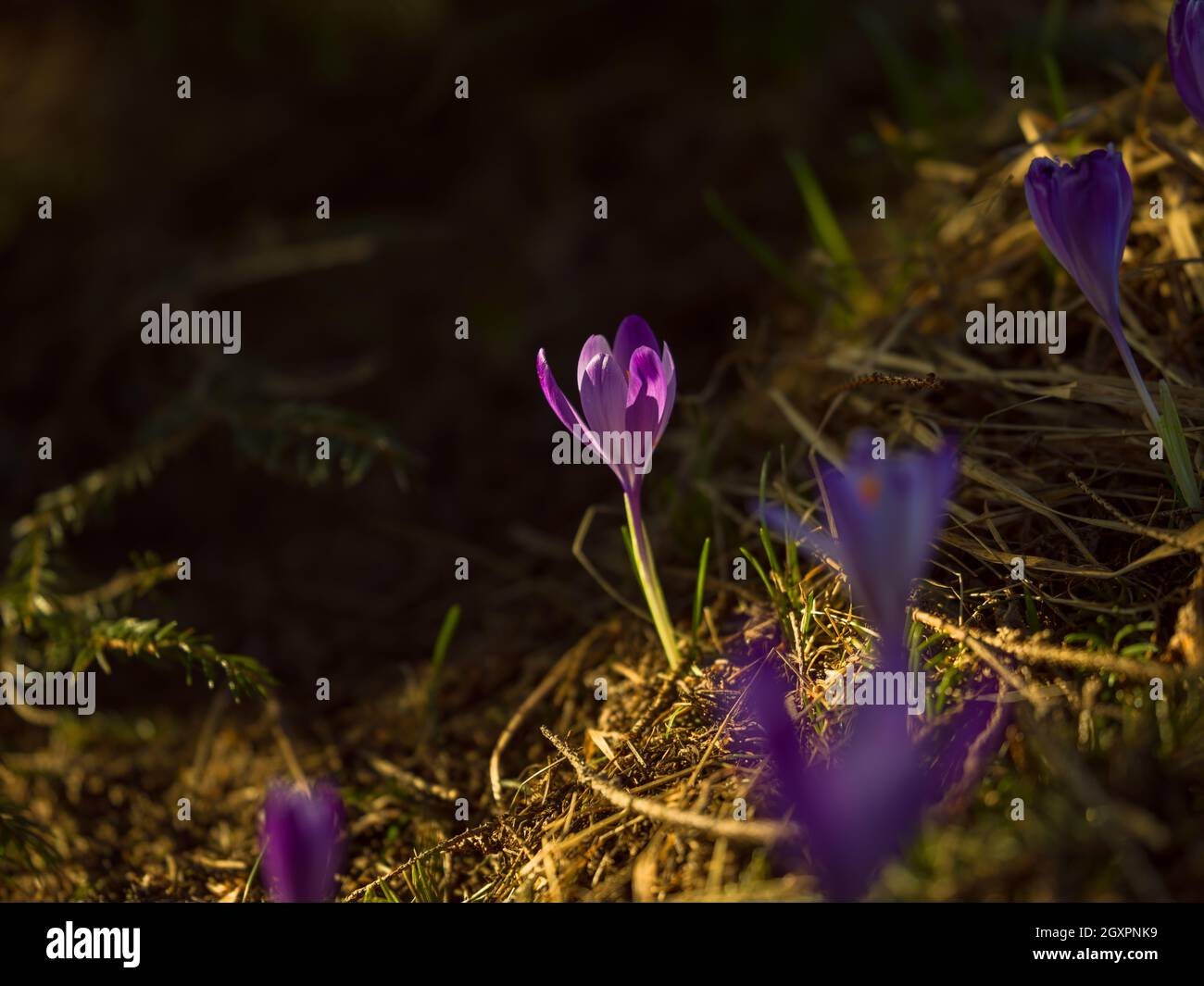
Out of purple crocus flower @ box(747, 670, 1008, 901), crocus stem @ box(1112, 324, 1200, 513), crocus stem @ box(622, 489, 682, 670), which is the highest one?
crocus stem @ box(1112, 324, 1200, 513)

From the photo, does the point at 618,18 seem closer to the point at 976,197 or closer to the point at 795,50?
the point at 795,50

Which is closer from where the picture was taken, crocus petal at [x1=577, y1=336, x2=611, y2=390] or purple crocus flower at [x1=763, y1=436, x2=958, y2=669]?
purple crocus flower at [x1=763, y1=436, x2=958, y2=669]

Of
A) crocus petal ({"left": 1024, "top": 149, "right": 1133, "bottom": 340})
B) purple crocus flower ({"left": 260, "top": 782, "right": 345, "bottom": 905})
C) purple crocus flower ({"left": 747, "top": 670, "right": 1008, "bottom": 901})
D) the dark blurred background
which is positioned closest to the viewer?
purple crocus flower ({"left": 747, "top": 670, "right": 1008, "bottom": 901})

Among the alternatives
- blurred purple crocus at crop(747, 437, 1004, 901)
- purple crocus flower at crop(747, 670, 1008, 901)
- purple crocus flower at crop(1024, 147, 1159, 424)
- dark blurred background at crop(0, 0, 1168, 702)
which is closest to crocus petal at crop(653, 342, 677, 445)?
blurred purple crocus at crop(747, 437, 1004, 901)

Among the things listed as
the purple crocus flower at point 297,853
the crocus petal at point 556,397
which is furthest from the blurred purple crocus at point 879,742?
the purple crocus flower at point 297,853

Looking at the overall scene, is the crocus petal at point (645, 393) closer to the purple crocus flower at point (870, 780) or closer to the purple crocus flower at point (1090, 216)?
the purple crocus flower at point (870, 780)

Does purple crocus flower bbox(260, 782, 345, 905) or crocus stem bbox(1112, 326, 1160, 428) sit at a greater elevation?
crocus stem bbox(1112, 326, 1160, 428)

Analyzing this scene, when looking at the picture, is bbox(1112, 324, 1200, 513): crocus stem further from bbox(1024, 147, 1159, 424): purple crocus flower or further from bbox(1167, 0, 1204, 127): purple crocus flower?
bbox(1167, 0, 1204, 127): purple crocus flower
